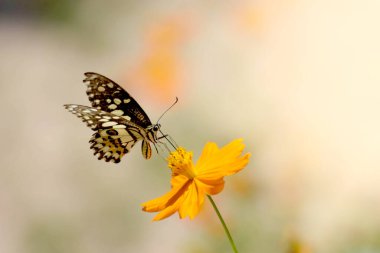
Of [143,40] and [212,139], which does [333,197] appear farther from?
[143,40]

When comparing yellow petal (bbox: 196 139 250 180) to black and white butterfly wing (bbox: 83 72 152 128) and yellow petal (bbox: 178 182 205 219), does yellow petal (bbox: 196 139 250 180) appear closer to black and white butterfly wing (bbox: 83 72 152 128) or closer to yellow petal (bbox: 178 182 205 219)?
yellow petal (bbox: 178 182 205 219)

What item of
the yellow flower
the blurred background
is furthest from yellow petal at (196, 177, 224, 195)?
the blurred background

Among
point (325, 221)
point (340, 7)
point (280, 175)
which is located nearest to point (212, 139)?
point (280, 175)

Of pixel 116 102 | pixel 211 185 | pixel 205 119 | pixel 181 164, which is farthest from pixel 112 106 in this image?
pixel 205 119

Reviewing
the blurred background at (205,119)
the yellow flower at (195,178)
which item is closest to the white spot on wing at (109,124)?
the yellow flower at (195,178)

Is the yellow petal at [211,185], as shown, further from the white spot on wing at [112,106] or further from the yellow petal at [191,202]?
the white spot on wing at [112,106]

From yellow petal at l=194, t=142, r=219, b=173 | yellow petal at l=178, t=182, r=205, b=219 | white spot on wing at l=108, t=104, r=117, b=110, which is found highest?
white spot on wing at l=108, t=104, r=117, b=110

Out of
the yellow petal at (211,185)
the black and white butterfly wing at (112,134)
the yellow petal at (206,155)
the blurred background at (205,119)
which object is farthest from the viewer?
the blurred background at (205,119)
